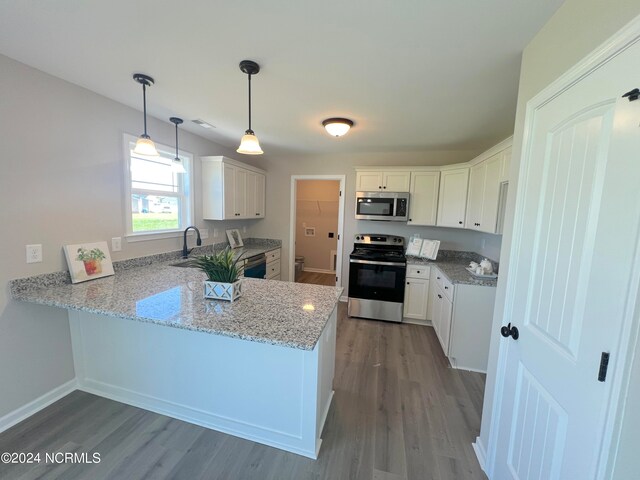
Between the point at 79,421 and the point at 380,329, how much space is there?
9.59 ft

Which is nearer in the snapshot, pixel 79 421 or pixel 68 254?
pixel 79 421

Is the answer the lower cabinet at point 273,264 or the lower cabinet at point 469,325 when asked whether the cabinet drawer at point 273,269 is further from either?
the lower cabinet at point 469,325

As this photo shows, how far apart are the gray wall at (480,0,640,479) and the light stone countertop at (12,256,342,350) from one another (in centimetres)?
102

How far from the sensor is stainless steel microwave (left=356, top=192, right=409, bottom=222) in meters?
3.66

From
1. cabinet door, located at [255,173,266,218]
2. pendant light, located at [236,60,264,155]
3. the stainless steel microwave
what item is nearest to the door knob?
pendant light, located at [236,60,264,155]

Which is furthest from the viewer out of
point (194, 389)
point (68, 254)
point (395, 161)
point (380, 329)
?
point (395, 161)

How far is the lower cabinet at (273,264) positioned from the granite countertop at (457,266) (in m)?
2.14

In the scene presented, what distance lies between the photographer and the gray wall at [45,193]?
167 centimetres

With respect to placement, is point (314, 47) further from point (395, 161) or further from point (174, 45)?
point (395, 161)

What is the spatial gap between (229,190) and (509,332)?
3.32 metres

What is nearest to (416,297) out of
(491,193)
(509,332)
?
(491,193)

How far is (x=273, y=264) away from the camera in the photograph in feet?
14.4

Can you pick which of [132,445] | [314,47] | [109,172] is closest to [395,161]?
[314,47]

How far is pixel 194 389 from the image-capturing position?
70.1 inches
